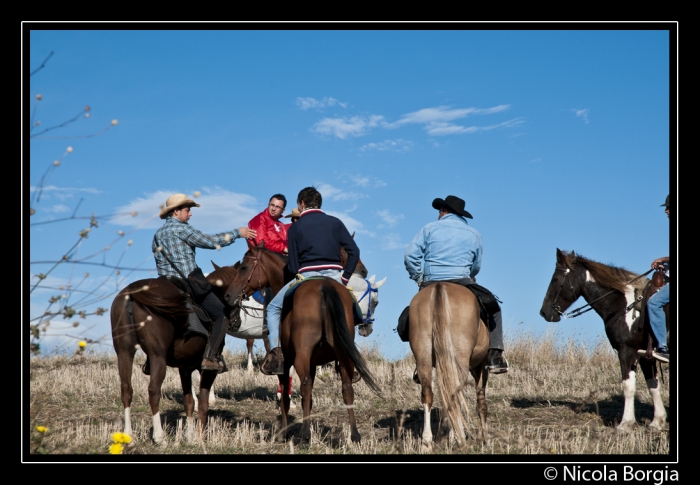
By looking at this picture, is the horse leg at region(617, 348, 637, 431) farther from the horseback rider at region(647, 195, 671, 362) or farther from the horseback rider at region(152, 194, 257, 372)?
the horseback rider at region(152, 194, 257, 372)

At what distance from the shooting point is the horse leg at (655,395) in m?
9.27

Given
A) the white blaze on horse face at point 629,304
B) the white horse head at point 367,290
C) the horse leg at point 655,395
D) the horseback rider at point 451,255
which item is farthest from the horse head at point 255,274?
the horse leg at point 655,395

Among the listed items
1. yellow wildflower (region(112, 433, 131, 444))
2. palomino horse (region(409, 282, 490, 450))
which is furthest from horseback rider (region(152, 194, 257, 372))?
yellow wildflower (region(112, 433, 131, 444))

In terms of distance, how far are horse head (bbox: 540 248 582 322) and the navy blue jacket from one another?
3408 mm

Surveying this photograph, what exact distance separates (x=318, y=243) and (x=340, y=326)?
126 cm

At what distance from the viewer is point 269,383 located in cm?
1338

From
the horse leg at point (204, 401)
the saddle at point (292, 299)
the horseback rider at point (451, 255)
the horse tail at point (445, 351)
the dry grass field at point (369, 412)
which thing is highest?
the horseback rider at point (451, 255)

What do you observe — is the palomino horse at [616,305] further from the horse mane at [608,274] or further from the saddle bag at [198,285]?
the saddle bag at [198,285]

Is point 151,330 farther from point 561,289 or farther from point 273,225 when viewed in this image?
point 561,289

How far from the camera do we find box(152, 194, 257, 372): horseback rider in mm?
8531

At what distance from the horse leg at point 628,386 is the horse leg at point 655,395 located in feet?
0.72

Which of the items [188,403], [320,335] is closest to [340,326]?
[320,335]

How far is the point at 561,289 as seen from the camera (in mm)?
10320
